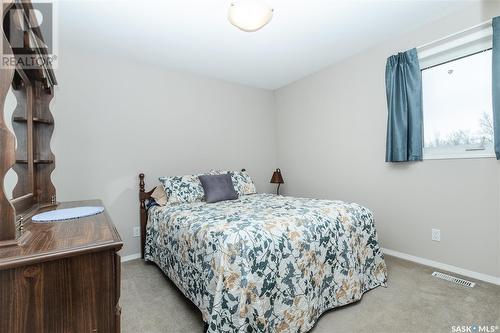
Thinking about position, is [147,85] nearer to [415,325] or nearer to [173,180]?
[173,180]

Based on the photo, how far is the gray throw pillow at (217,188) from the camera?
8.99 feet

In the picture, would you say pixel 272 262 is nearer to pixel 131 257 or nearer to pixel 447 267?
pixel 447 267

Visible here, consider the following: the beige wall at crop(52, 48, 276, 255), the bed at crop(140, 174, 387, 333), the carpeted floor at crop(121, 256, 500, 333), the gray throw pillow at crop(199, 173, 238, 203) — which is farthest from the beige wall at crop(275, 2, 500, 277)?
the gray throw pillow at crop(199, 173, 238, 203)

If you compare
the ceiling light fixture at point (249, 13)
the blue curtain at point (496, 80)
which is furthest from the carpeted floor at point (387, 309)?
the ceiling light fixture at point (249, 13)

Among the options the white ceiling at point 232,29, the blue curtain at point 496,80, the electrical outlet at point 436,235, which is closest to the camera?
the blue curtain at point 496,80

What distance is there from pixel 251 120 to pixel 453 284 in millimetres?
3072

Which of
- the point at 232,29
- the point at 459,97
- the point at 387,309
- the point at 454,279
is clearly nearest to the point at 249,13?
the point at 232,29

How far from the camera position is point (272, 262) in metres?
1.45

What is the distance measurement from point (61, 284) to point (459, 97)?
3.15m

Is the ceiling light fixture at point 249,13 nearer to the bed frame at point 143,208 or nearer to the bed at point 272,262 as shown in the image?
the bed at point 272,262

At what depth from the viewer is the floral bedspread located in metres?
1.36

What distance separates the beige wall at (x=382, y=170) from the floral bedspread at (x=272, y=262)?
79cm

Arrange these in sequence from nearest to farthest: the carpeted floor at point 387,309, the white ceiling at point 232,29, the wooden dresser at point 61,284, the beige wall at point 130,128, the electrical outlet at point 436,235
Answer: the wooden dresser at point 61,284, the carpeted floor at point 387,309, the white ceiling at point 232,29, the electrical outlet at point 436,235, the beige wall at point 130,128

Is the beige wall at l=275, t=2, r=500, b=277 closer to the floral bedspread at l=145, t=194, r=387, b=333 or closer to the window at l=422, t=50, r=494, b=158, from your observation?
the window at l=422, t=50, r=494, b=158
